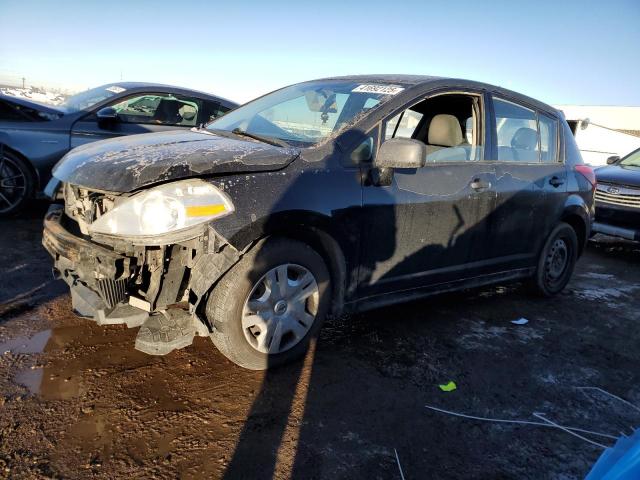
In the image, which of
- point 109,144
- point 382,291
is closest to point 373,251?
point 382,291

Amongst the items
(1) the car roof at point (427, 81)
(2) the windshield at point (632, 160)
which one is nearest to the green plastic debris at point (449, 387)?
(1) the car roof at point (427, 81)

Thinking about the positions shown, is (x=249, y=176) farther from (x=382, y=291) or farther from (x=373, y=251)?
(x=382, y=291)

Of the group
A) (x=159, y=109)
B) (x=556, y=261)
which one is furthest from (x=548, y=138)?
(x=159, y=109)

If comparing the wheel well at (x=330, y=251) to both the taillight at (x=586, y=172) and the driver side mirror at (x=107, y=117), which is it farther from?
the driver side mirror at (x=107, y=117)

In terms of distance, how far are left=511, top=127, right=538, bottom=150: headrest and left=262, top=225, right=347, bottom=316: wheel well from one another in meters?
2.05

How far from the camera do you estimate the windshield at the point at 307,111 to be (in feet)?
10.5

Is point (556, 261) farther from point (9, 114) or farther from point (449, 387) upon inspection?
point (9, 114)

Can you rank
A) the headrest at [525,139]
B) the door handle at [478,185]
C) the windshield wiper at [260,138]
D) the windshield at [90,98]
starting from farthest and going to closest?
the windshield at [90,98] < the headrest at [525,139] < the door handle at [478,185] < the windshield wiper at [260,138]

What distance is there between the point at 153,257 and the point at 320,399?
117 cm

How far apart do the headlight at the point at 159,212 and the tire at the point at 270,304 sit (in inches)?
14.7

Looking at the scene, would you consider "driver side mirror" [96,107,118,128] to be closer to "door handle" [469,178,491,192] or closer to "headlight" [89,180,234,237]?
"headlight" [89,180,234,237]

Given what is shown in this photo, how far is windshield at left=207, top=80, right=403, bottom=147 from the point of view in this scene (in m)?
3.19

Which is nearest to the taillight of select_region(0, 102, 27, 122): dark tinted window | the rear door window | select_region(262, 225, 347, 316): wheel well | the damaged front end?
the rear door window

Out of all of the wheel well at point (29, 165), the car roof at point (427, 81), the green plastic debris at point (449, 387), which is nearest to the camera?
the green plastic debris at point (449, 387)
